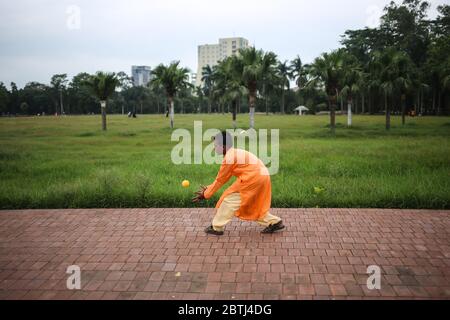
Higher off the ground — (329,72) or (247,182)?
(329,72)

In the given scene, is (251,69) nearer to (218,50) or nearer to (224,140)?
(224,140)

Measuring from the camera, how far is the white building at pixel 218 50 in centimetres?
17362

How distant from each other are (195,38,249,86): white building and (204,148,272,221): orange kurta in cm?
17068

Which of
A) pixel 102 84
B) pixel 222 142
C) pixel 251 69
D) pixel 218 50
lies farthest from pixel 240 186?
pixel 218 50

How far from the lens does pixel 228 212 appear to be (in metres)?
5.76

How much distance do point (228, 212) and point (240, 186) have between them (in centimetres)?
43

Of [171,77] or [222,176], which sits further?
[171,77]

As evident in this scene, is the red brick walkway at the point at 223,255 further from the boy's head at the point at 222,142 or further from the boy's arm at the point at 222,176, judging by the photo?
the boy's head at the point at 222,142

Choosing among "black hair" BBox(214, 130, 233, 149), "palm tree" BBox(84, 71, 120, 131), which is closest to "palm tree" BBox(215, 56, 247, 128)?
"palm tree" BBox(84, 71, 120, 131)

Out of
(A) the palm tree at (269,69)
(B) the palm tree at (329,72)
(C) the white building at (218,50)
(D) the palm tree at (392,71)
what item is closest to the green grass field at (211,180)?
(B) the palm tree at (329,72)

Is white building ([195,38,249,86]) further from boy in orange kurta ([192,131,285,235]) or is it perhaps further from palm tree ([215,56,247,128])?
boy in orange kurta ([192,131,285,235])

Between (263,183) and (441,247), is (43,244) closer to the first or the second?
(263,183)

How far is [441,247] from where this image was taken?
17.3 feet

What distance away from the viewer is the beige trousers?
18.7 feet
